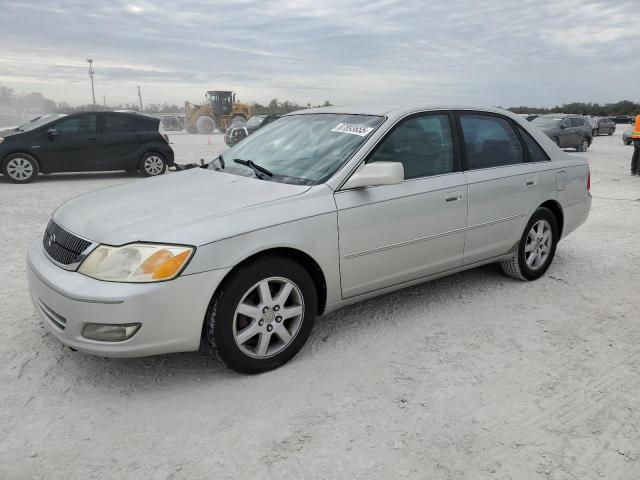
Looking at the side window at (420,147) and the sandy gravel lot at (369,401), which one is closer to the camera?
the sandy gravel lot at (369,401)

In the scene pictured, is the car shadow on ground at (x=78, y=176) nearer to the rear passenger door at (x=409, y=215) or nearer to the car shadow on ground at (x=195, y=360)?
the car shadow on ground at (x=195, y=360)

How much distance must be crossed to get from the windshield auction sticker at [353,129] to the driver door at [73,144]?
881 cm

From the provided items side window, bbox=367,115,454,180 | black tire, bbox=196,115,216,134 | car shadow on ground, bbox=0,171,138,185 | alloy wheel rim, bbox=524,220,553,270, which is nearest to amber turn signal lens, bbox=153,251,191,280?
side window, bbox=367,115,454,180

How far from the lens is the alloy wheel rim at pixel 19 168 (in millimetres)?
10648

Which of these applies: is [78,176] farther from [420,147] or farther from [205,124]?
[205,124]

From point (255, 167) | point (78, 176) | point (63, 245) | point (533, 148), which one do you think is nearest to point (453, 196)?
point (533, 148)

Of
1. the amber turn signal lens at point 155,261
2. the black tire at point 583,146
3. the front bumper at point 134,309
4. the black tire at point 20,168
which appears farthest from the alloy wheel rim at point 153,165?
the black tire at point 583,146

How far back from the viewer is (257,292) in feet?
9.84

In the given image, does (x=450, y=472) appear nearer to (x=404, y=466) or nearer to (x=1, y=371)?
(x=404, y=466)

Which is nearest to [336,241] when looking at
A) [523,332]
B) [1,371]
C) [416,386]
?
[416,386]

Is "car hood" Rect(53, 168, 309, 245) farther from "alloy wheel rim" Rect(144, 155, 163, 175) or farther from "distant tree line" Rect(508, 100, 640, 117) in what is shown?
"distant tree line" Rect(508, 100, 640, 117)

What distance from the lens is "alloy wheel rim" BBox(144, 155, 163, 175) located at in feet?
38.3

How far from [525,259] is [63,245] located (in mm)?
3610

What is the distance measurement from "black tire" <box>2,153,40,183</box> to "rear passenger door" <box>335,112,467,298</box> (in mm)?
9564
